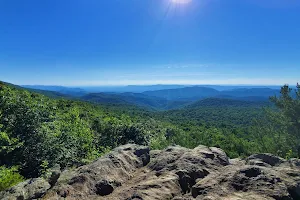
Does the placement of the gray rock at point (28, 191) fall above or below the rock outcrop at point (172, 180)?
below

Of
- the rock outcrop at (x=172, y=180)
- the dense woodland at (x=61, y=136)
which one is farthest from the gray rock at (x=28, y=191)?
the dense woodland at (x=61, y=136)

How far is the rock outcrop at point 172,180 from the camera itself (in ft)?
32.8

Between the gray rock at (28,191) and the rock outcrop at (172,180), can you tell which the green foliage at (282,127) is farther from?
the gray rock at (28,191)

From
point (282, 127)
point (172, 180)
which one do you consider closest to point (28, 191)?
point (172, 180)

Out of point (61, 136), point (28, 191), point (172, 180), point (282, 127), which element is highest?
point (172, 180)

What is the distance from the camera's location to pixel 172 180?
11.7 metres

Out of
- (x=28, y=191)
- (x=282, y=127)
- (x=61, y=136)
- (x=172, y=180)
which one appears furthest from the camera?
(x=282, y=127)

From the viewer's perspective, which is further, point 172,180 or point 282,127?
point 282,127

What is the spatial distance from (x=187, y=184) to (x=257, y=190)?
142 inches

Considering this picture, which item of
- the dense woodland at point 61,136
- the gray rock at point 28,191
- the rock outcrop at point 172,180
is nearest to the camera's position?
the rock outcrop at point 172,180

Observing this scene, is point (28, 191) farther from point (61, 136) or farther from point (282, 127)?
point (282, 127)

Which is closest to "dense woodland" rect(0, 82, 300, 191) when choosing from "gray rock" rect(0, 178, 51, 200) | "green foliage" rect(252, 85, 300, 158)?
"green foliage" rect(252, 85, 300, 158)

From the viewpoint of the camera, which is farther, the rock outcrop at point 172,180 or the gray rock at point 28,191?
the gray rock at point 28,191

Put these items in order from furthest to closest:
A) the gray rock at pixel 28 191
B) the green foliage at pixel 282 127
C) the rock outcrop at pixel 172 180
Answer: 1. the green foliage at pixel 282 127
2. the gray rock at pixel 28 191
3. the rock outcrop at pixel 172 180
